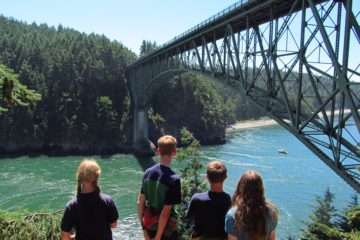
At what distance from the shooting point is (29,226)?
6.68 meters

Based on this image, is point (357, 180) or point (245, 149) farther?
point (245, 149)

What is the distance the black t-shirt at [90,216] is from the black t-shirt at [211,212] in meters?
0.88

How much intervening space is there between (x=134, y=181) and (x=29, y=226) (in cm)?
2814

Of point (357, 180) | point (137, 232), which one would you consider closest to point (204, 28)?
point (137, 232)

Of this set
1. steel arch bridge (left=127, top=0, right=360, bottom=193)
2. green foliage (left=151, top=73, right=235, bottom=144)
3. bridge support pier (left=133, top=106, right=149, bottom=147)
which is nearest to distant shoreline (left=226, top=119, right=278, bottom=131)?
green foliage (left=151, top=73, right=235, bottom=144)

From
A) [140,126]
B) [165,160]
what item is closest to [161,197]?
[165,160]

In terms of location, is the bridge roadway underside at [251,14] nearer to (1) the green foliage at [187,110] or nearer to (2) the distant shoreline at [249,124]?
(1) the green foliage at [187,110]

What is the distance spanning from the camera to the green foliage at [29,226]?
6.42 meters

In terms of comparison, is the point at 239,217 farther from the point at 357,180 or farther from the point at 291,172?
the point at 291,172

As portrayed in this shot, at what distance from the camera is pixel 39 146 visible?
171ft

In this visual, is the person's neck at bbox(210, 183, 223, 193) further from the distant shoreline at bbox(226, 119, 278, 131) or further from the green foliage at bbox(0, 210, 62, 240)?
the distant shoreline at bbox(226, 119, 278, 131)

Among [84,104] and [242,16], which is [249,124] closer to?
[84,104]

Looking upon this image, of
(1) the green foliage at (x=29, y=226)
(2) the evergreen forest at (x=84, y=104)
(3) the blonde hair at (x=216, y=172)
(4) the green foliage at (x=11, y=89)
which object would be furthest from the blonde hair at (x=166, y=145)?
(2) the evergreen forest at (x=84, y=104)

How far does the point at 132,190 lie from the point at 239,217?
28171 millimetres
